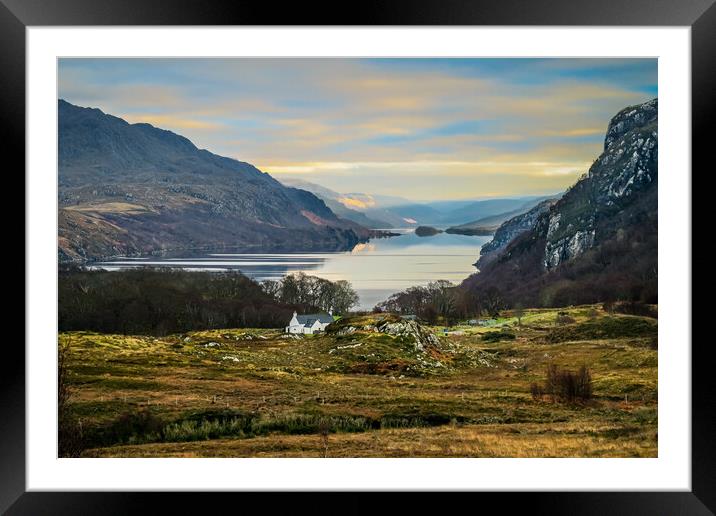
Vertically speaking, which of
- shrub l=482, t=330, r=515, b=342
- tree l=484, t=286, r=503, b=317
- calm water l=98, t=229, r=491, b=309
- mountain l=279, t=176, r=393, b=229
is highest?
mountain l=279, t=176, r=393, b=229

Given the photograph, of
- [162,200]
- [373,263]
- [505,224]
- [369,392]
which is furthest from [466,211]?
[162,200]

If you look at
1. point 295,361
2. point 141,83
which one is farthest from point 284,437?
point 141,83

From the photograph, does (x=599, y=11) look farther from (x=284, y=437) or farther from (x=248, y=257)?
(x=248, y=257)

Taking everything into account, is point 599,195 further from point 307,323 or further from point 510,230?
point 307,323

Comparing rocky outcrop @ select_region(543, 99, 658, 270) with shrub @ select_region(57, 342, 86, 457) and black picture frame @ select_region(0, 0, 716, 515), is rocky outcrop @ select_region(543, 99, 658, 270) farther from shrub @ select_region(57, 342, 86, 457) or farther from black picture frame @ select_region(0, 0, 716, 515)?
shrub @ select_region(57, 342, 86, 457)

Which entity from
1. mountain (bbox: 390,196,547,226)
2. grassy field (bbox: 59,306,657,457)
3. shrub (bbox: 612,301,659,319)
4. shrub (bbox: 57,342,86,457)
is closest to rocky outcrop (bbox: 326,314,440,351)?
grassy field (bbox: 59,306,657,457)

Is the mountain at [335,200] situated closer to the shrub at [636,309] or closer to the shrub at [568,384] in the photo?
the shrub at [568,384]
